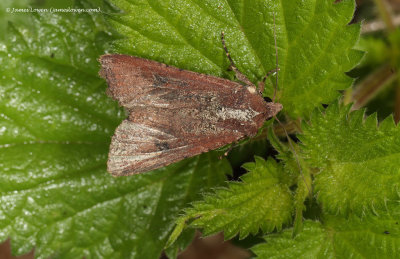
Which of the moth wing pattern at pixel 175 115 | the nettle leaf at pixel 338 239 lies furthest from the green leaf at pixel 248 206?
the moth wing pattern at pixel 175 115

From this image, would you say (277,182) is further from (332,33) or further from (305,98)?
(332,33)

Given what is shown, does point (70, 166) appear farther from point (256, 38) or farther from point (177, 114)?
point (256, 38)

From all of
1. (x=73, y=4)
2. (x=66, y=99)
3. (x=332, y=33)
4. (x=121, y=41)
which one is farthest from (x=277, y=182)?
(x=73, y=4)

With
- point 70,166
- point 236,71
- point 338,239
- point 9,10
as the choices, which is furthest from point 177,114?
point 9,10

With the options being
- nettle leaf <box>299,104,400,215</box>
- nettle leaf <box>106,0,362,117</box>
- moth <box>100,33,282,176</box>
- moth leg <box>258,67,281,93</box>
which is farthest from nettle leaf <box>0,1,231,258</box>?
nettle leaf <box>299,104,400,215</box>

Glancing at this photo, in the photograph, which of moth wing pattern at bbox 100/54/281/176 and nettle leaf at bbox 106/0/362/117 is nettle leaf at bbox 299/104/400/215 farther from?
moth wing pattern at bbox 100/54/281/176

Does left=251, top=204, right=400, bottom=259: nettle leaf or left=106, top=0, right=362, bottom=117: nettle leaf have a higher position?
left=106, top=0, right=362, bottom=117: nettle leaf

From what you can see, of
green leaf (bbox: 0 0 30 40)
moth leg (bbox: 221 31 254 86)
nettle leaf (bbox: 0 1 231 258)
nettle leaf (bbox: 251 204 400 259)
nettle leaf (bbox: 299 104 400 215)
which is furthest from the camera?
green leaf (bbox: 0 0 30 40)
